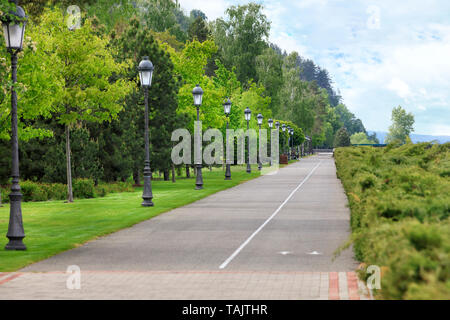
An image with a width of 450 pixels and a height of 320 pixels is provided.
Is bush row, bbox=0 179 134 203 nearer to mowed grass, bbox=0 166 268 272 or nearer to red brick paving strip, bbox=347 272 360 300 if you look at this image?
mowed grass, bbox=0 166 268 272

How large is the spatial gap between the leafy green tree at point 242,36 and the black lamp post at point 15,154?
77.1m

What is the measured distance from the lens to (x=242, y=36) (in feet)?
300

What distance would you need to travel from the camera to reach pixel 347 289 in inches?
360

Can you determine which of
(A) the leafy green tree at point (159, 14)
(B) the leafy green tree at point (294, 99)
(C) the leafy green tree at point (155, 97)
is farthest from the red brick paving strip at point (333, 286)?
(B) the leafy green tree at point (294, 99)

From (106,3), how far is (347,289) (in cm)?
5878

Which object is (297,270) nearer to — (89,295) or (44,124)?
(89,295)

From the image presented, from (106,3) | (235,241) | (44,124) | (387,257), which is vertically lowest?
(235,241)

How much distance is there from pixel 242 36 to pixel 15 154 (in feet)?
260

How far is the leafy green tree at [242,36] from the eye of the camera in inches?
3580

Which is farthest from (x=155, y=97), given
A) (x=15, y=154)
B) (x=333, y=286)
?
(x=333, y=286)

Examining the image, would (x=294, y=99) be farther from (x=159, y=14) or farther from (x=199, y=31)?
(x=159, y=14)

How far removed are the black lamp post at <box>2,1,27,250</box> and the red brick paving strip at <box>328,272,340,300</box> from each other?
22.5 ft
